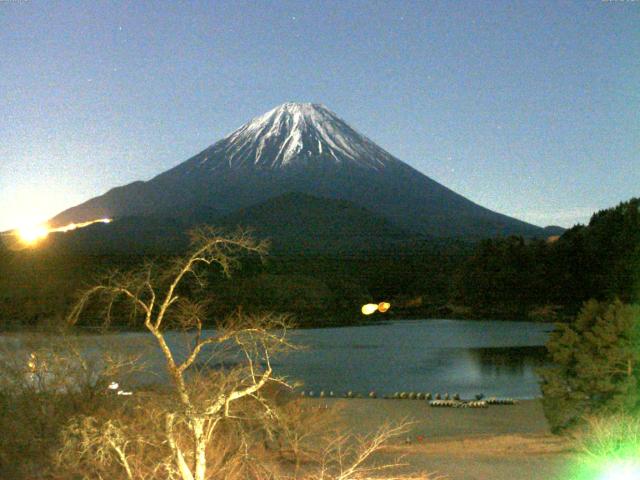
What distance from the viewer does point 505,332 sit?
156 feet

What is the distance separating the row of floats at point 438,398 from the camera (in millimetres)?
22141

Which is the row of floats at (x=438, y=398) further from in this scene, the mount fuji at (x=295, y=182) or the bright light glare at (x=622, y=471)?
the mount fuji at (x=295, y=182)

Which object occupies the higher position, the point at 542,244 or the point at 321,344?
the point at 542,244

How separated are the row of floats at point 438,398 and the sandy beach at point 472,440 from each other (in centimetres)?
46

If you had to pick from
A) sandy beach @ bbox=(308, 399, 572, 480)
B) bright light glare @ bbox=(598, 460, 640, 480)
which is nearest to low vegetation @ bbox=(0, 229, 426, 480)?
sandy beach @ bbox=(308, 399, 572, 480)

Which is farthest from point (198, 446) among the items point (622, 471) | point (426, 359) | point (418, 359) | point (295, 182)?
point (295, 182)

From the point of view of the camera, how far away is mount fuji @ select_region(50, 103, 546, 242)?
336 feet

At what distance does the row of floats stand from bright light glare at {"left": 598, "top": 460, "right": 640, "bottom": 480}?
1192 centimetres

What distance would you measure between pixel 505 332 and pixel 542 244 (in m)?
7.69

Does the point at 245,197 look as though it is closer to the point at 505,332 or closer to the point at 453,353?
the point at 505,332

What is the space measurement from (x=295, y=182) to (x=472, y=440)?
98.9 meters

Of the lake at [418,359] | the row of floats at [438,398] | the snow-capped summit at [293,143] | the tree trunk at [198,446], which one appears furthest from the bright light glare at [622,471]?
the snow-capped summit at [293,143]

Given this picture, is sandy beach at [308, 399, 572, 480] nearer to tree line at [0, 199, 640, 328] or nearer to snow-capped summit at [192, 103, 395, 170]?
tree line at [0, 199, 640, 328]

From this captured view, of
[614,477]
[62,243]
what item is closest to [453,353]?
[614,477]
